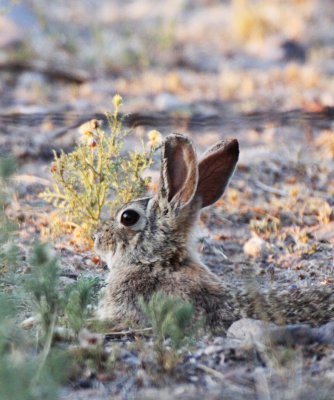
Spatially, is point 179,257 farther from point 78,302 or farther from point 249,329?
point 78,302

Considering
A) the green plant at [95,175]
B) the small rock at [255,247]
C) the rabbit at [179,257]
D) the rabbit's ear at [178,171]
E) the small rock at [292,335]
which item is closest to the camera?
the small rock at [292,335]

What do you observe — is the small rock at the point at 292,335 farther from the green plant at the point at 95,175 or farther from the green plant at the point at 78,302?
the green plant at the point at 95,175

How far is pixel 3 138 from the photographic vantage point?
26.2 ft

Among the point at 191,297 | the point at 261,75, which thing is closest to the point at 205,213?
the point at 191,297

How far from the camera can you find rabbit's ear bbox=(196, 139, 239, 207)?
4699 mm

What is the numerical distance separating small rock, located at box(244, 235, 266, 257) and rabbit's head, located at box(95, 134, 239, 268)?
3.61ft

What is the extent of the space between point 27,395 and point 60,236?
124 inches

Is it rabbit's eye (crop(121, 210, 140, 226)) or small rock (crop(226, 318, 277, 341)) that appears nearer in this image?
small rock (crop(226, 318, 277, 341))

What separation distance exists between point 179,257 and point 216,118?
4.29 feet

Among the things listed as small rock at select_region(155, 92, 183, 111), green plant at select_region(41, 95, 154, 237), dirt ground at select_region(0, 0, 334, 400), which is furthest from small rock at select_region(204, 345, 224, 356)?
small rock at select_region(155, 92, 183, 111)

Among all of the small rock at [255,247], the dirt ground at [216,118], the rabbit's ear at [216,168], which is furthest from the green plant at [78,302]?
the small rock at [255,247]

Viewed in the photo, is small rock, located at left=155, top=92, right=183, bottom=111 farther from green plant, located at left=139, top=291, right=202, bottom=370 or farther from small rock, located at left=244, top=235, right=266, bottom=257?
green plant, located at left=139, top=291, right=202, bottom=370

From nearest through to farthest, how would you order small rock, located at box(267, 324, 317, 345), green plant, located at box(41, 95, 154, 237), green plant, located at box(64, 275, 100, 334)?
green plant, located at box(64, 275, 100, 334), small rock, located at box(267, 324, 317, 345), green plant, located at box(41, 95, 154, 237)

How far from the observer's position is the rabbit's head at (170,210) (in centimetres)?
448
